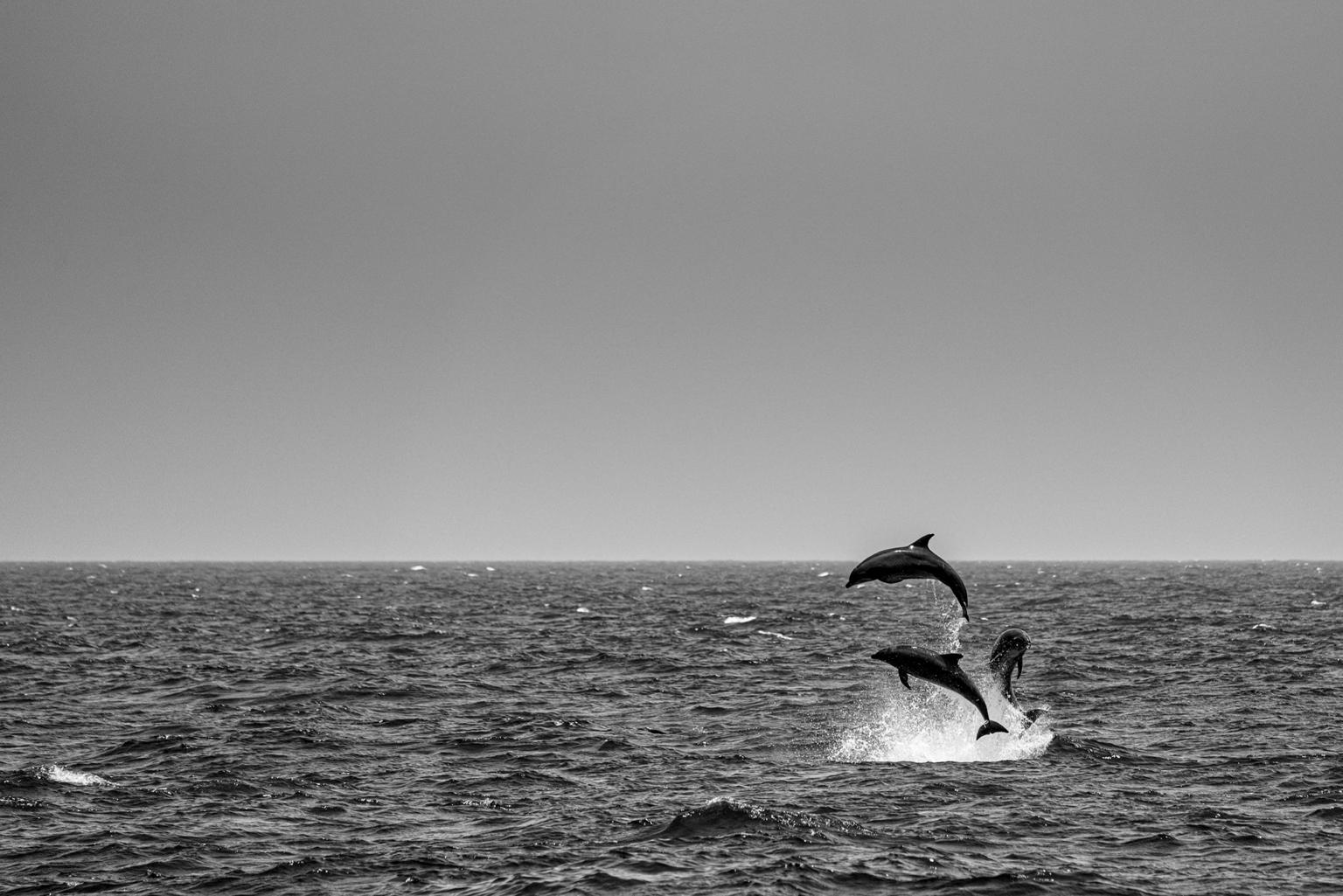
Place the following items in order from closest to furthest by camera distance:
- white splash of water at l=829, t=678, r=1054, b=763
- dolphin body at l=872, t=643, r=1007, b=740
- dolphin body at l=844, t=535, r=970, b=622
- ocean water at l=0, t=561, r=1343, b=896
→ ocean water at l=0, t=561, r=1343, b=896 < dolphin body at l=844, t=535, r=970, b=622 < dolphin body at l=872, t=643, r=1007, b=740 < white splash of water at l=829, t=678, r=1054, b=763

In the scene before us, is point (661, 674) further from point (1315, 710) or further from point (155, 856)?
point (155, 856)

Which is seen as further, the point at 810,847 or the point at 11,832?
the point at 11,832

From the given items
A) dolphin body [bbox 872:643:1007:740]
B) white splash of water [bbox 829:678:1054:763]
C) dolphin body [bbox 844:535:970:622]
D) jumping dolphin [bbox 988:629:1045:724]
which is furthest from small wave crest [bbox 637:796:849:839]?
white splash of water [bbox 829:678:1054:763]

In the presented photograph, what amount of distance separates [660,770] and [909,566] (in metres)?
8.21

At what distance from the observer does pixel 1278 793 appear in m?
23.3

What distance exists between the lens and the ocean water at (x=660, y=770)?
736 inches

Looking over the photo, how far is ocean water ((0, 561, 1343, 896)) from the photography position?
61.3ft

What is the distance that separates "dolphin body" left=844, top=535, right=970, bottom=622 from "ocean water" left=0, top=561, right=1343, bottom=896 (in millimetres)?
3873

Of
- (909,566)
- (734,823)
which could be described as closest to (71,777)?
(734,823)

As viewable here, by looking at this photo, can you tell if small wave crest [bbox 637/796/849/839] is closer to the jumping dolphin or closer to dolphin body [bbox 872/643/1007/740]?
dolphin body [bbox 872/643/1007/740]

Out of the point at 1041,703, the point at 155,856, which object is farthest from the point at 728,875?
the point at 1041,703

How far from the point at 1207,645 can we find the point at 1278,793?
1161 inches

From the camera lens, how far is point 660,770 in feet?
86.2

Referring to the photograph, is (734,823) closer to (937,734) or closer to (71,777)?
(937,734)
